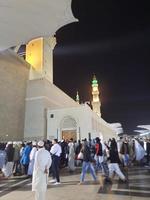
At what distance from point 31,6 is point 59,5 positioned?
67 centimetres

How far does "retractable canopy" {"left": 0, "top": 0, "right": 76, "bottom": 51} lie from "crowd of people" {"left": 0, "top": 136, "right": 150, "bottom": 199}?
115 inches

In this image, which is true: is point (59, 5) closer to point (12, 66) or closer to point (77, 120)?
point (77, 120)

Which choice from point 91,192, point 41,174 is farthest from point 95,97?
point 41,174

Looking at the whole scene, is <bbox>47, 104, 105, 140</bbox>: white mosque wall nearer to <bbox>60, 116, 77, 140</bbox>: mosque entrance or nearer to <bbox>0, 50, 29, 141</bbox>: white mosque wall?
<bbox>60, 116, 77, 140</bbox>: mosque entrance

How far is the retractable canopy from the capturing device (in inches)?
212

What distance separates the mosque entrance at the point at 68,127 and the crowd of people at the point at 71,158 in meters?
Result: 12.5

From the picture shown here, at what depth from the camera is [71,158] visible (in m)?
Answer: 12.9

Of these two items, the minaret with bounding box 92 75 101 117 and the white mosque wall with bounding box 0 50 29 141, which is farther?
the minaret with bounding box 92 75 101 117

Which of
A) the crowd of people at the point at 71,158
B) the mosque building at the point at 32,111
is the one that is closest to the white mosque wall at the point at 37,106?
the mosque building at the point at 32,111

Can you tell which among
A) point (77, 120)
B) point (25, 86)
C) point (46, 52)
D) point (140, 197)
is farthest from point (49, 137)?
point (140, 197)

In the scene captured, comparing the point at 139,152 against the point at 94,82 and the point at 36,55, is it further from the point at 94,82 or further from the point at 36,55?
the point at 94,82

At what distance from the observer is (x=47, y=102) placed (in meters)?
32.6

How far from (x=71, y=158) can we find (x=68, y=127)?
16872 mm

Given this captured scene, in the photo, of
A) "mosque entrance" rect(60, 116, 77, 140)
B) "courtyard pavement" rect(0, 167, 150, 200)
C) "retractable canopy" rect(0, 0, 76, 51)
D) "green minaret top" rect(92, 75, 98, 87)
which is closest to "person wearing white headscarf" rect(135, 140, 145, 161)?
"courtyard pavement" rect(0, 167, 150, 200)
